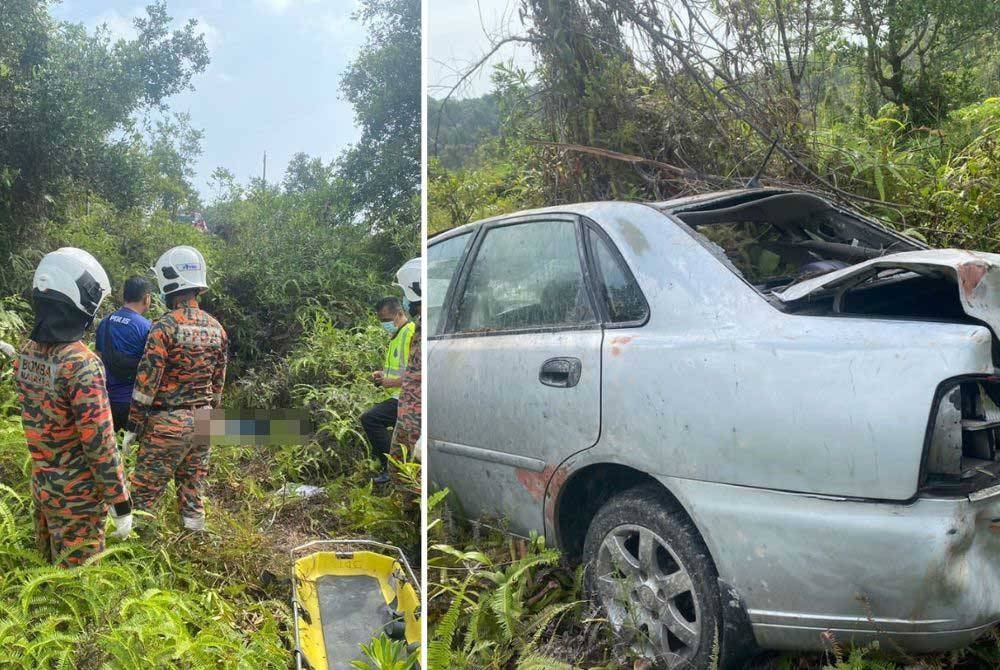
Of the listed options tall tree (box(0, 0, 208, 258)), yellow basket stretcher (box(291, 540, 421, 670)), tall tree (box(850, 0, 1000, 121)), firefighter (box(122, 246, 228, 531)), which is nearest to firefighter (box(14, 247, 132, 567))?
firefighter (box(122, 246, 228, 531))

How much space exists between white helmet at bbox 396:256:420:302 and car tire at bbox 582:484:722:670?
2.43 feet

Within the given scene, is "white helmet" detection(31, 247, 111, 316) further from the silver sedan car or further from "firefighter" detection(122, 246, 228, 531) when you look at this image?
the silver sedan car

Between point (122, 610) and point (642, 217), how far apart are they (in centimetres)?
151

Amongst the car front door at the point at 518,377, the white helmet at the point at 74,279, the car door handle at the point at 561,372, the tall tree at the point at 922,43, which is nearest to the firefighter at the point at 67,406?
the white helmet at the point at 74,279

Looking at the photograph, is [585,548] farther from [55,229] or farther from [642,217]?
[55,229]

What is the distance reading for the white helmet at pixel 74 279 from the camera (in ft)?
7.02

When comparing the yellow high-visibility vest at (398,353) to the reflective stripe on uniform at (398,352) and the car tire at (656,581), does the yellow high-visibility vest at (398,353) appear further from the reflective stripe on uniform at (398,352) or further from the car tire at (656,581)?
the car tire at (656,581)

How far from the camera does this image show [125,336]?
2279 mm

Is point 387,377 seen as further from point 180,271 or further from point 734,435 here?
point 734,435

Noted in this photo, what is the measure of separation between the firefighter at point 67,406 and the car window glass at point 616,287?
1.44m

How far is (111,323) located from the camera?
2.27 m

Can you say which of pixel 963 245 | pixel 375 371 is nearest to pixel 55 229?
pixel 375 371

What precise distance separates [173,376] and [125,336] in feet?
0.61

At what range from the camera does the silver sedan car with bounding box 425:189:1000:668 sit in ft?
3.78
